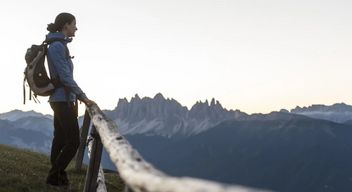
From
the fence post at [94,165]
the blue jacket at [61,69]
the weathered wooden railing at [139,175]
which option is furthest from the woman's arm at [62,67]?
the weathered wooden railing at [139,175]

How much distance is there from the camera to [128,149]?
4164mm

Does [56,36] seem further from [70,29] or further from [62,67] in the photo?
[62,67]

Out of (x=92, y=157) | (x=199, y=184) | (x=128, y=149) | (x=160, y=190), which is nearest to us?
(x=199, y=184)

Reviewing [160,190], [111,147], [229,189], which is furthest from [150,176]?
[111,147]

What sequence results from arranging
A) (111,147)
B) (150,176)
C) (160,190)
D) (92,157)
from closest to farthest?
1. (160,190)
2. (150,176)
3. (111,147)
4. (92,157)

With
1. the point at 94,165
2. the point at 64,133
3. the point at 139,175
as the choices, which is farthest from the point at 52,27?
the point at 139,175

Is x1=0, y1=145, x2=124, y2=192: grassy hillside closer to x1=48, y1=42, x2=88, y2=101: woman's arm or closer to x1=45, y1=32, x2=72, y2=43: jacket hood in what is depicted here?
x1=48, y1=42, x2=88, y2=101: woman's arm

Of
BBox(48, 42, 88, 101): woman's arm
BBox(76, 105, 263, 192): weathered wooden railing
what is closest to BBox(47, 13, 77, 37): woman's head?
BBox(48, 42, 88, 101): woman's arm

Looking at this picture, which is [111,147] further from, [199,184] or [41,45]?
[41,45]

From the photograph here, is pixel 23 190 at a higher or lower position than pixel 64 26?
lower

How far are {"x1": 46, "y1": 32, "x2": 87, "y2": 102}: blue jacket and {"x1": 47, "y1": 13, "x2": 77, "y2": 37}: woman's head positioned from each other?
11 cm

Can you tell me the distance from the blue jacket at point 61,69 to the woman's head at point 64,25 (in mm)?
112

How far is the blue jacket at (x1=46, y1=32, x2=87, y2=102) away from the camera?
33.0 feet

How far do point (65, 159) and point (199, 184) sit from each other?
876cm
